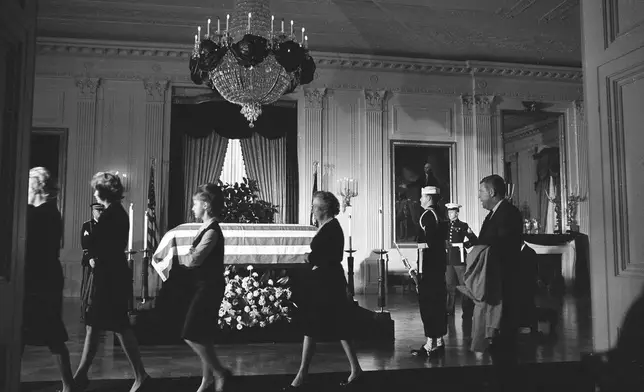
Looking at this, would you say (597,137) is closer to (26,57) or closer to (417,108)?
(26,57)

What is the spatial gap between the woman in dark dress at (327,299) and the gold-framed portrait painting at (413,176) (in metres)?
6.65

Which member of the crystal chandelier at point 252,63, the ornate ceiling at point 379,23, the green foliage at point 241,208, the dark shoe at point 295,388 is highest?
the ornate ceiling at point 379,23

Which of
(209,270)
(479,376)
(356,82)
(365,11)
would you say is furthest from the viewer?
(356,82)

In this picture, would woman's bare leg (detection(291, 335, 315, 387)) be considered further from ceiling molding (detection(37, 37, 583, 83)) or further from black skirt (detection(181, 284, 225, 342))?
ceiling molding (detection(37, 37, 583, 83))

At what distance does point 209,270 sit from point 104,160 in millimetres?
6872

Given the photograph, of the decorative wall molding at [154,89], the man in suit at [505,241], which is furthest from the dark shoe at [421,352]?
the decorative wall molding at [154,89]

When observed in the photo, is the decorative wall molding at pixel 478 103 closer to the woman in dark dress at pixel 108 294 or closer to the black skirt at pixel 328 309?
the black skirt at pixel 328 309

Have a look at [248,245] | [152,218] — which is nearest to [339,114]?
[152,218]

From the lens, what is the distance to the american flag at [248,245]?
5449 millimetres

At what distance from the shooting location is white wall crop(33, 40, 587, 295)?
9.43m

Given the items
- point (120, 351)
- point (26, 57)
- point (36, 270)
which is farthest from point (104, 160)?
point (26, 57)

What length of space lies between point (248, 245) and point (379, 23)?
549cm

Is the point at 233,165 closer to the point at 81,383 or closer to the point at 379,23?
the point at 379,23

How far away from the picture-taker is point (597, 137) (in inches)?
93.3
